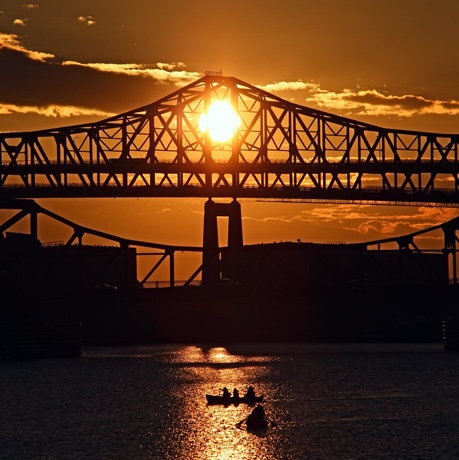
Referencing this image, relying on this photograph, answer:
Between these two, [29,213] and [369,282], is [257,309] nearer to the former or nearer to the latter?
[369,282]

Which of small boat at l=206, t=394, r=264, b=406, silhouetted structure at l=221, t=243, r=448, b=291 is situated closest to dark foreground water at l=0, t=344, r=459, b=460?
small boat at l=206, t=394, r=264, b=406

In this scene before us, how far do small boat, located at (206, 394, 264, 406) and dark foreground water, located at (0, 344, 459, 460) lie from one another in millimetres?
1048

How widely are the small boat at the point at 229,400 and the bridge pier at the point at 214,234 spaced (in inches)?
2973

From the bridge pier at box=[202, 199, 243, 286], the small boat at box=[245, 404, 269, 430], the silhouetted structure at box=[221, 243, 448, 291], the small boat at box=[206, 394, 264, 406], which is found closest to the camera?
the small boat at box=[245, 404, 269, 430]

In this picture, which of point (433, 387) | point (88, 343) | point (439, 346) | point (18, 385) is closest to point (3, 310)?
point (18, 385)

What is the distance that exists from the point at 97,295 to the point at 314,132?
2643 inches

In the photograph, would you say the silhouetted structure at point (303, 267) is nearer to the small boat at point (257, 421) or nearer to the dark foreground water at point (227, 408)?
the dark foreground water at point (227, 408)

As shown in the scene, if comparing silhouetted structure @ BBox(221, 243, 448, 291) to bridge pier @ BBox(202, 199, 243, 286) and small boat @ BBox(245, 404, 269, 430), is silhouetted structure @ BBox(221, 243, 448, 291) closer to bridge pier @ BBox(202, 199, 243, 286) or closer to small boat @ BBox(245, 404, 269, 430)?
bridge pier @ BBox(202, 199, 243, 286)

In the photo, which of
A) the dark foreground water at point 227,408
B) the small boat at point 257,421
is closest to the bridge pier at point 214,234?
the dark foreground water at point 227,408

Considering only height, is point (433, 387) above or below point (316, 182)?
below

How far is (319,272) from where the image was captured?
630 feet

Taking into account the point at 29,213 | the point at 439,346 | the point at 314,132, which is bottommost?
the point at 439,346

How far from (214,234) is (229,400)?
85929 millimetres

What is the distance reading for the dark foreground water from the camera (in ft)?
222
